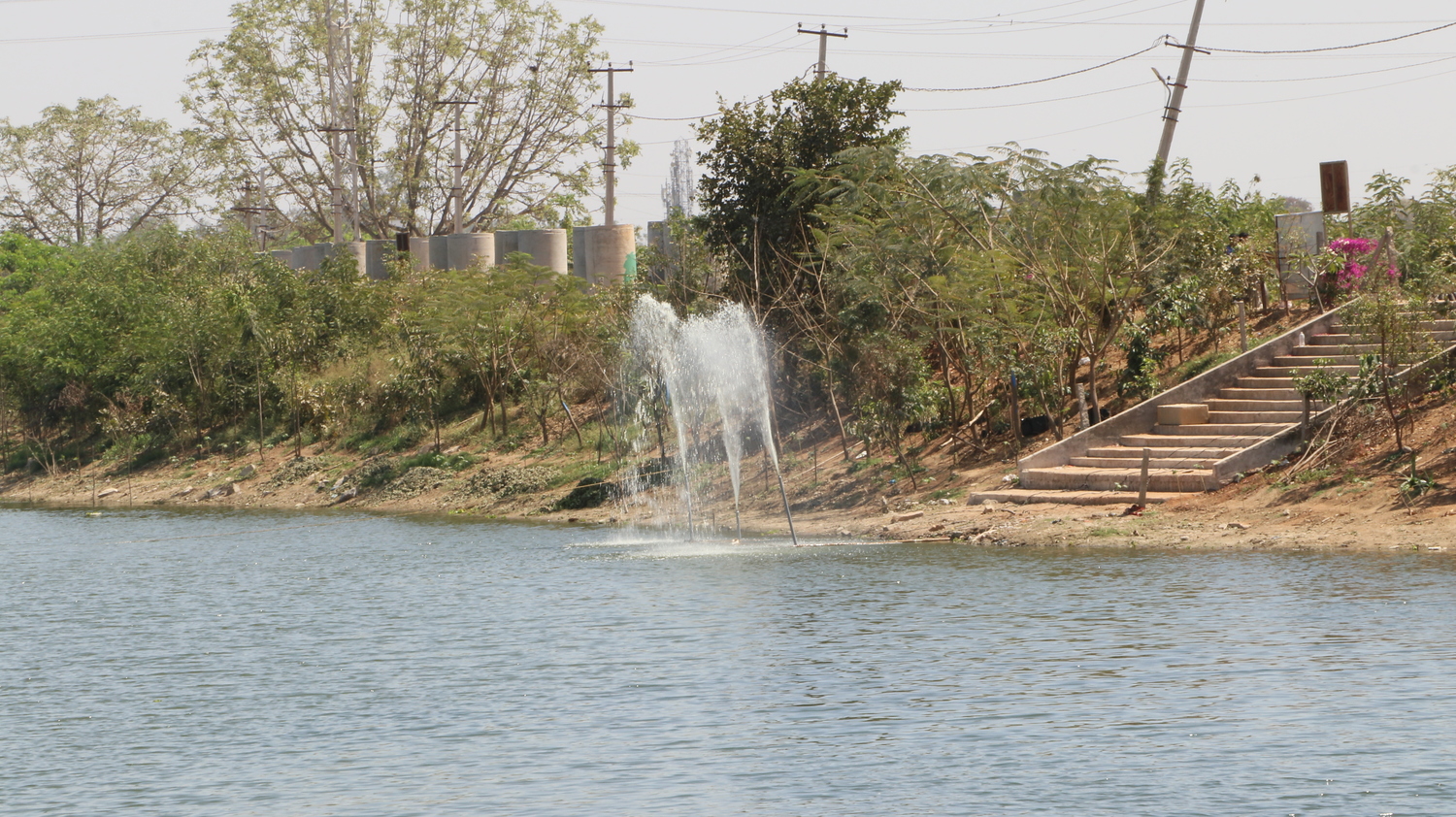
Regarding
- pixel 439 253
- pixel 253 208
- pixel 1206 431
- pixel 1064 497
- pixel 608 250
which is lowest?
pixel 1064 497

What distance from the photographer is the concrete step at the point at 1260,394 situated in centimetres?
3067

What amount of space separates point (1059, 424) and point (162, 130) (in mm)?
64010

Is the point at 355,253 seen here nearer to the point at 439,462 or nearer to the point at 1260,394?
the point at 439,462

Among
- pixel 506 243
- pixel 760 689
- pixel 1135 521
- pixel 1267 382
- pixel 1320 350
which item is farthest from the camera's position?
pixel 506 243

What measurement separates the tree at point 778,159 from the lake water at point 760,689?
16203mm

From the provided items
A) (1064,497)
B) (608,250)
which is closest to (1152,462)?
(1064,497)

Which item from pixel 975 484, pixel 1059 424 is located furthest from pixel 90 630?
pixel 1059 424

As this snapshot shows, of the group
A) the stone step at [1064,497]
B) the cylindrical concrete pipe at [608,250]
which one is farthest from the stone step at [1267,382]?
the cylindrical concrete pipe at [608,250]

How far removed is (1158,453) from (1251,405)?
2.44 m

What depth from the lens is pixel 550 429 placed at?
153ft

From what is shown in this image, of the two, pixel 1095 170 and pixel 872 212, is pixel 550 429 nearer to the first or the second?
pixel 872 212

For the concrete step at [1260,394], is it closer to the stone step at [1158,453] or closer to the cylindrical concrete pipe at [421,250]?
the stone step at [1158,453]

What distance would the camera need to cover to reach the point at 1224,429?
30.3 meters

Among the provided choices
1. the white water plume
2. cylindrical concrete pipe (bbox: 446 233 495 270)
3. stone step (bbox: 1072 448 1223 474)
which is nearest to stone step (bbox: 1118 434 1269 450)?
stone step (bbox: 1072 448 1223 474)
